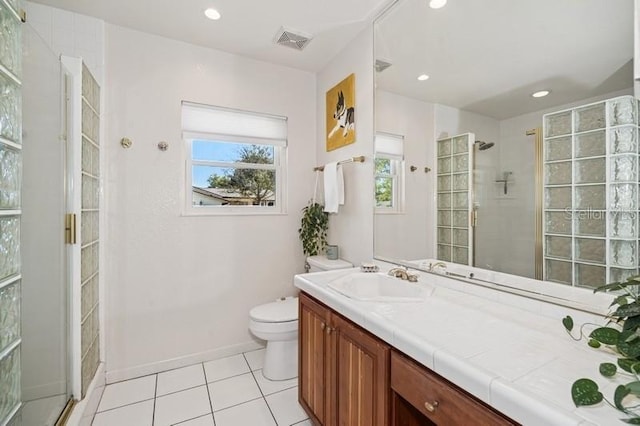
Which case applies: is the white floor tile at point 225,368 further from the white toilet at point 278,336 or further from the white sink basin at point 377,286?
the white sink basin at point 377,286

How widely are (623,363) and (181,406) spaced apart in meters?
2.14

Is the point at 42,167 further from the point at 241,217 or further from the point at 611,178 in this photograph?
the point at 611,178

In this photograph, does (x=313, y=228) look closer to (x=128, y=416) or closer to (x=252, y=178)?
(x=252, y=178)

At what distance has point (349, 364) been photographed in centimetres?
123

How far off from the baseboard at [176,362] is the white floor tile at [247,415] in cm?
67

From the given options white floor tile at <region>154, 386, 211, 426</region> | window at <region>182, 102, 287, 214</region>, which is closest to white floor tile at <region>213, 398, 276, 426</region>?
white floor tile at <region>154, 386, 211, 426</region>

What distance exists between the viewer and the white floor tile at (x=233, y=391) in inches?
74.0

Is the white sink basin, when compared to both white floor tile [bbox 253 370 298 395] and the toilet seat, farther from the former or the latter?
white floor tile [bbox 253 370 298 395]

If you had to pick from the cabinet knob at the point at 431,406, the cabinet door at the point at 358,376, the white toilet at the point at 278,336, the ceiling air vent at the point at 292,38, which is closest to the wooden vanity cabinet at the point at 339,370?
the cabinet door at the point at 358,376

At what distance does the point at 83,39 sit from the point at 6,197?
167 centimetres

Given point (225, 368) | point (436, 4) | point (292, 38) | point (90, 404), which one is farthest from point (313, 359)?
point (292, 38)

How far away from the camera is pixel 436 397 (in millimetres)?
845

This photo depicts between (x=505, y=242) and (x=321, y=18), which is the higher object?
(x=321, y=18)

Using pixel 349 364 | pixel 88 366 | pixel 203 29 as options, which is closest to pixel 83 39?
pixel 203 29
